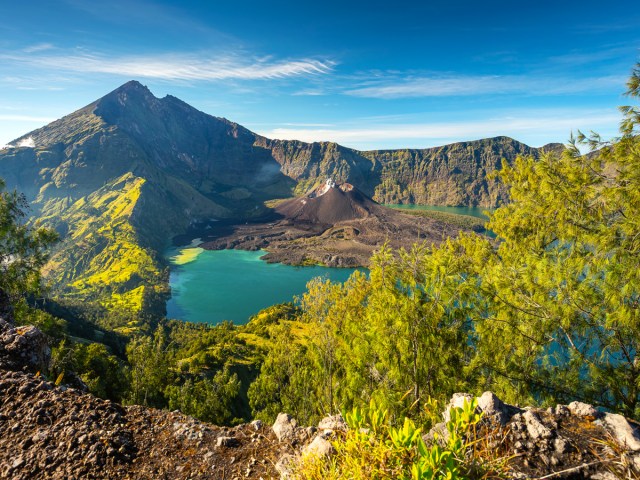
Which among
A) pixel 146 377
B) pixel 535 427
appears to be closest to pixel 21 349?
pixel 535 427

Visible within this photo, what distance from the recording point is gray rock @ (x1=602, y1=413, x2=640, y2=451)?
4.38 m

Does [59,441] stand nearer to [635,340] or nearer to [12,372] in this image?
[12,372]

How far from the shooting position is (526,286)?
9367 mm

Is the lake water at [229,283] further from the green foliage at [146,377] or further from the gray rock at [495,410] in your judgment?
the gray rock at [495,410]

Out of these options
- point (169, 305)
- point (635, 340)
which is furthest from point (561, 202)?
point (169, 305)

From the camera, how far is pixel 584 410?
517cm

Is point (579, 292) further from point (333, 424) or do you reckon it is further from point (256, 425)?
point (256, 425)

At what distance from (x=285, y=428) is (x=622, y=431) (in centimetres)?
526

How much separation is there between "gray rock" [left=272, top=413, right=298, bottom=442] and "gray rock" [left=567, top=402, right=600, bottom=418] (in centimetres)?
464

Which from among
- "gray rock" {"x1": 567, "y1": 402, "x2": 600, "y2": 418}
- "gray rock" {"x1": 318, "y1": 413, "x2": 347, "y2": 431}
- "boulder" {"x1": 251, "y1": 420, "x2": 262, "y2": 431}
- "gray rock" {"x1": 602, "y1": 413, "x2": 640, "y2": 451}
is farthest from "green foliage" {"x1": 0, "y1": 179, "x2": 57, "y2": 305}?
"gray rock" {"x1": 602, "y1": 413, "x2": 640, "y2": 451}

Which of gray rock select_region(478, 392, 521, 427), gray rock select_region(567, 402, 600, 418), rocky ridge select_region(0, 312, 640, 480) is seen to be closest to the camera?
rocky ridge select_region(0, 312, 640, 480)

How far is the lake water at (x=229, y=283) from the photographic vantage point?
320 ft

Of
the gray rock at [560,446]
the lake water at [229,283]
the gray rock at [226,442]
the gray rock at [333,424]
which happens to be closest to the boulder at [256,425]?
the gray rock at [226,442]

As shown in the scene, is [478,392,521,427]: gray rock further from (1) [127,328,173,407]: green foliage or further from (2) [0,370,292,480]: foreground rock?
(1) [127,328,173,407]: green foliage
